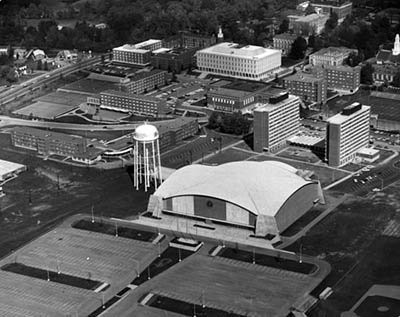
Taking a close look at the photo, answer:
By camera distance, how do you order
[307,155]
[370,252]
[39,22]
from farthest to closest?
[39,22] → [307,155] → [370,252]

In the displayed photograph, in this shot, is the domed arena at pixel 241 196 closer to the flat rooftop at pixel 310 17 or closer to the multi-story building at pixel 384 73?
the multi-story building at pixel 384 73

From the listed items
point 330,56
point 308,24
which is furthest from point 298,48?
point 308,24

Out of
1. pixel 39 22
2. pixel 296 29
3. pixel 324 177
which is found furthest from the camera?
pixel 39 22

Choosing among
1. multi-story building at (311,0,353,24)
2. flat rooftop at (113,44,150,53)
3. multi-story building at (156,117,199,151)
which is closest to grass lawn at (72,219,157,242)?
multi-story building at (156,117,199,151)

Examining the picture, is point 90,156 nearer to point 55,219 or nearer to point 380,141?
point 55,219

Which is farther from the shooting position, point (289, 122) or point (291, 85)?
point (291, 85)

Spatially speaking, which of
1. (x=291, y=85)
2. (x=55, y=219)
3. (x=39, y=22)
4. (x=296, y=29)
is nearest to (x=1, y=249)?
(x=55, y=219)
